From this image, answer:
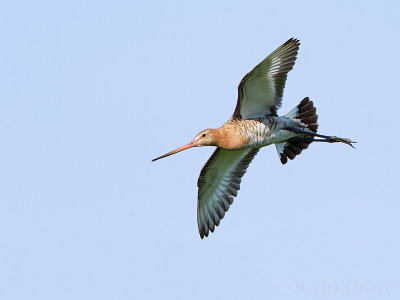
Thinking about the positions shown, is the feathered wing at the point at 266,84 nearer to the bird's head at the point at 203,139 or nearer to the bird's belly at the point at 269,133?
the bird's belly at the point at 269,133

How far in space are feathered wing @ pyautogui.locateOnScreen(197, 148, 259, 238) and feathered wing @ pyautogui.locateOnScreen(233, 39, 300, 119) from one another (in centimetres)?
101

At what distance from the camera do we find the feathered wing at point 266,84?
1377 cm

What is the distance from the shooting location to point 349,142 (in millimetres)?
15031

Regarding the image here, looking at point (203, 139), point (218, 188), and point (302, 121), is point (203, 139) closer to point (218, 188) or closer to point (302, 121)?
point (218, 188)

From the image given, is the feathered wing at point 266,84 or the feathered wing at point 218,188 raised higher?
the feathered wing at point 266,84

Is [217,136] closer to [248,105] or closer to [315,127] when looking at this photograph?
[248,105]

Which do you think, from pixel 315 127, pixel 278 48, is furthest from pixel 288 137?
pixel 278 48

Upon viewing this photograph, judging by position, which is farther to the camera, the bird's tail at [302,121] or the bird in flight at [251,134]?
the bird's tail at [302,121]

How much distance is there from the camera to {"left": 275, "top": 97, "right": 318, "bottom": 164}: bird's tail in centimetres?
1455

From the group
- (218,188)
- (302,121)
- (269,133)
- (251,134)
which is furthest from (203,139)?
(302,121)

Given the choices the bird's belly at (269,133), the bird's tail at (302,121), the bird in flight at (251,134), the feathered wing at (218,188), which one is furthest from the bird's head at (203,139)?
the bird's tail at (302,121)

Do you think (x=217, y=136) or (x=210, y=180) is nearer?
(x=217, y=136)

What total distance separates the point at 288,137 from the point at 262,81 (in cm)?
106

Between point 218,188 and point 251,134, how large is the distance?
168 cm
